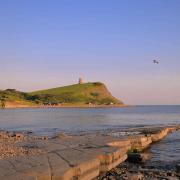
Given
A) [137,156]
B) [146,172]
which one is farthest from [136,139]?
[146,172]

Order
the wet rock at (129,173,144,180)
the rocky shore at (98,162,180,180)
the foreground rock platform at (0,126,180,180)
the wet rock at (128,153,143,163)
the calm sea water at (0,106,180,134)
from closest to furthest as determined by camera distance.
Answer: the foreground rock platform at (0,126,180,180) → the wet rock at (129,173,144,180) → the rocky shore at (98,162,180,180) → the wet rock at (128,153,143,163) → the calm sea water at (0,106,180,134)

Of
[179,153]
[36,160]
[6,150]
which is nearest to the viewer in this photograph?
[36,160]

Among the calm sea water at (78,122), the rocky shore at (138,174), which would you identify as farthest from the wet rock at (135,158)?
the calm sea water at (78,122)

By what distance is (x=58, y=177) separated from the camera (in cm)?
1347

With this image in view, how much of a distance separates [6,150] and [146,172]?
23.6 ft

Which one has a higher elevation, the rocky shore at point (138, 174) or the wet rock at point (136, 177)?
the wet rock at point (136, 177)

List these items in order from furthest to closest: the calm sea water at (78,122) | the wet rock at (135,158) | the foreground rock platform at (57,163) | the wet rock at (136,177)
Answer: the calm sea water at (78,122) < the wet rock at (135,158) < the wet rock at (136,177) < the foreground rock platform at (57,163)

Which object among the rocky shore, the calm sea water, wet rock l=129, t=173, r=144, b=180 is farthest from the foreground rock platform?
the calm sea water

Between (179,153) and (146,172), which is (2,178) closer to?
(146,172)

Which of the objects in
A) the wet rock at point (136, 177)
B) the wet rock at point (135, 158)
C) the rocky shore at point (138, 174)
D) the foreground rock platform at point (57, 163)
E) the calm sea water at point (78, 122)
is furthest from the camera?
the calm sea water at point (78, 122)

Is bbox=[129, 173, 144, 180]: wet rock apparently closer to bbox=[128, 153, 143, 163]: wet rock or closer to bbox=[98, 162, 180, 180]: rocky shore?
bbox=[98, 162, 180, 180]: rocky shore

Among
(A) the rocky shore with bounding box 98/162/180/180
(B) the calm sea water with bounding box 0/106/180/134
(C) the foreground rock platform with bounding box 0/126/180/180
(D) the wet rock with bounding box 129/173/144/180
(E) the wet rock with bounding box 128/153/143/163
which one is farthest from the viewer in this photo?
(B) the calm sea water with bounding box 0/106/180/134

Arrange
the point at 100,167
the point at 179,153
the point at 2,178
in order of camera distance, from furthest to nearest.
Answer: the point at 179,153, the point at 100,167, the point at 2,178

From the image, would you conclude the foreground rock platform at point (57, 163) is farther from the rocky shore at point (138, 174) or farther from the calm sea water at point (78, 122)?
the calm sea water at point (78, 122)
